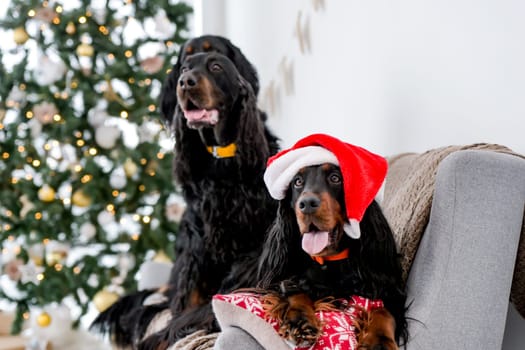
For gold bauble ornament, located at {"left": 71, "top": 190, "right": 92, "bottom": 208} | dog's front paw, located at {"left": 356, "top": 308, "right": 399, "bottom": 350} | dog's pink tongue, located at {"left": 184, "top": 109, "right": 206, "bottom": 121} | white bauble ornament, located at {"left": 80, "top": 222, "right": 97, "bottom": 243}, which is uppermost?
dog's pink tongue, located at {"left": 184, "top": 109, "right": 206, "bottom": 121}

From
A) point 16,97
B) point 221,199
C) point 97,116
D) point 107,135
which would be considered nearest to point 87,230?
point 107,135

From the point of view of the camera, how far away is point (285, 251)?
5.49ft

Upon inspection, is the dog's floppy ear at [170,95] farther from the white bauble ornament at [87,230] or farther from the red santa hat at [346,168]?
the white bauble ornament at [87,230]

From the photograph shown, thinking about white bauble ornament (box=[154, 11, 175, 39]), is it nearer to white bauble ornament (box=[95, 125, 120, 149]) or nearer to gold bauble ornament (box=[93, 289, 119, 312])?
white bauble ornament (box=[95, 125, 120, 149])

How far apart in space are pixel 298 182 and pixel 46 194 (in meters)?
3.06

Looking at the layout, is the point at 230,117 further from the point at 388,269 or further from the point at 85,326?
the point at 85,326

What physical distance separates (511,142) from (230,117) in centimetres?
88

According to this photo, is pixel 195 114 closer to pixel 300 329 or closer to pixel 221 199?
pixel 221 199

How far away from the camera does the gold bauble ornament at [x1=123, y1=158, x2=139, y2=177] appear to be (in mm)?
4367

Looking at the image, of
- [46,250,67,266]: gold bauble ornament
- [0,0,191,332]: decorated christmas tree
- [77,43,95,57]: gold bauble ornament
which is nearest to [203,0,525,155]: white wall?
[0,0,191,332]: decorated christmas tree

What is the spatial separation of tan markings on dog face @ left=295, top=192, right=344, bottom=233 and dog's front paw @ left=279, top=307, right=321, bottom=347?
0.21 meters

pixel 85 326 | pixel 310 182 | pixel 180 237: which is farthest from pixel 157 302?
pixel 85 326

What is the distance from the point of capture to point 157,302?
2744 millimetres

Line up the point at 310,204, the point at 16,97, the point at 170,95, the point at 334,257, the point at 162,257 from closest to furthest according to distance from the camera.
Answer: the point at 310,204 < the point at 334,257 < the point at 170,95 < the point at 16,97 < the point at 162,257
